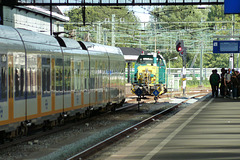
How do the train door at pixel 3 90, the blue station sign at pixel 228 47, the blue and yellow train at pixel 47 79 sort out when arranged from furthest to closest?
the blue station sign at pixel 228 47, the blue and yellow train at pixel 47 79, the train door at pixel 3 90

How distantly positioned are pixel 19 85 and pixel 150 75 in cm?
2045

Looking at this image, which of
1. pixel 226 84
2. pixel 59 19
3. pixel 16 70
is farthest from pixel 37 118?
pixel 59 19

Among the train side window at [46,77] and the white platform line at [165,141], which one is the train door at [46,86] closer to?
the train side window at [46,77]

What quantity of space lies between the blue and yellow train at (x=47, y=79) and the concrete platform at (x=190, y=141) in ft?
9.08

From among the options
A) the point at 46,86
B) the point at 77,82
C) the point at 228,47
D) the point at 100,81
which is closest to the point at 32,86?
the point at 46,86

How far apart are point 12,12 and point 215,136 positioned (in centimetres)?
3042

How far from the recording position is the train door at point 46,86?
15.2m

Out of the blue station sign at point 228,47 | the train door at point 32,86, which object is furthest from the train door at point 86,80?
the blue station sign at point 228,47

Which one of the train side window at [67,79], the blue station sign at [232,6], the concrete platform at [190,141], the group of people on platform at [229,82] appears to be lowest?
the concrete platform at [190,141]

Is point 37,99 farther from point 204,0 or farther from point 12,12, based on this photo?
point 12,12

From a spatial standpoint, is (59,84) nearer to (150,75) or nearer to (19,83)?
(19,83)

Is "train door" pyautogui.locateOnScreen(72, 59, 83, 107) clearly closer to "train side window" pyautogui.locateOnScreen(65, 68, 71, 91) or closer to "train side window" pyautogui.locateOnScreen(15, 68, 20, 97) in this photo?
"train side window" pyautogui.locateOnScreen(65, 68, 71, 91)

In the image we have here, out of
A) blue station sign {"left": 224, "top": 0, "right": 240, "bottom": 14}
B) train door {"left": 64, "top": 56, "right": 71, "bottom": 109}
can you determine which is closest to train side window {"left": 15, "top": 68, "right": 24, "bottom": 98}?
train door {"left": 64, "top": 56, "right": 71, "bottom": 109}

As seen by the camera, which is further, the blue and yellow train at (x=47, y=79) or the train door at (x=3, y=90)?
the blue and yellow train at (x=47, y=79)
